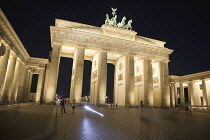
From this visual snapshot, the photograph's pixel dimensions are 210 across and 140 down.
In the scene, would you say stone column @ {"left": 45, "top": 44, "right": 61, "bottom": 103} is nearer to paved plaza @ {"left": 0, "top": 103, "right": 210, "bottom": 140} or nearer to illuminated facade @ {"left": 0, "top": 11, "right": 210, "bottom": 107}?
illuminated facade @ {"left": 0, "top": 11, "right": 210, "bottom": 107}

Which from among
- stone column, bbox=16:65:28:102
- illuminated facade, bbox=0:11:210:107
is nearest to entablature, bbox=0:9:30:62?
illuminated facade, bbox=0:11:210:107

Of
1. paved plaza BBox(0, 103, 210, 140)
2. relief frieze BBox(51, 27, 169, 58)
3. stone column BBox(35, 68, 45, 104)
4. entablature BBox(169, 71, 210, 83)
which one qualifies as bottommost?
paved plaza BBox(0, 103, 210, 140)

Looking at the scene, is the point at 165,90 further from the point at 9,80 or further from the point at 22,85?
the point at 22,85

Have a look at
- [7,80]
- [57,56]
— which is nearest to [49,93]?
[57,56]

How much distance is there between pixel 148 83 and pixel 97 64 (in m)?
12.2

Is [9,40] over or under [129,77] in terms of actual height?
over

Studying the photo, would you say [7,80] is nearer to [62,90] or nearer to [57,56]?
[57,56]

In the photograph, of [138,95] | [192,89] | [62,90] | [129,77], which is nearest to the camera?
[129,77]

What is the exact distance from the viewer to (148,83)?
30.3m

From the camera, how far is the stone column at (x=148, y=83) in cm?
2952

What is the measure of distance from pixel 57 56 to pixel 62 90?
216 ft

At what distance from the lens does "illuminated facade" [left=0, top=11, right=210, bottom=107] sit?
24320 mm

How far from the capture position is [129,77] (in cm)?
2850

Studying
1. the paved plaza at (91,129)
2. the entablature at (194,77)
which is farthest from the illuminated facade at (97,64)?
the paved plaza at (91,129)
